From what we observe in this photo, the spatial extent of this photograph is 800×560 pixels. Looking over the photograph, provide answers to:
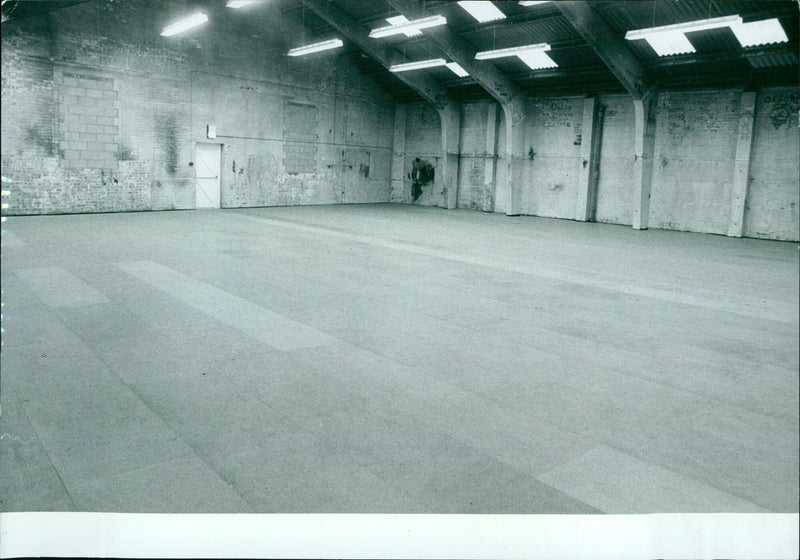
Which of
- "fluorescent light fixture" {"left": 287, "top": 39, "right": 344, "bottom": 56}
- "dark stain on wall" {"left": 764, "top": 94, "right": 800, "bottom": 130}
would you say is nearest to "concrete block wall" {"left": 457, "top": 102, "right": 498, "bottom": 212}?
"fluorescent light fixture" {"left": 287, "top": 39, "right": 344, "bottom": 56}

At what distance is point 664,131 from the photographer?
17109 mm

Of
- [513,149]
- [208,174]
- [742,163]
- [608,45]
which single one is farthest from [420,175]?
[742,163]

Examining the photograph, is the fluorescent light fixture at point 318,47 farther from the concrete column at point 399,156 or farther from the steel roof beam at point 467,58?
the concrete column at point 399,156

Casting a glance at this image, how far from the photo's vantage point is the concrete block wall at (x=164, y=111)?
1491 centimetres

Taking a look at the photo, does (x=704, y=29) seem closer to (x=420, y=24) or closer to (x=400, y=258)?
(x=420, y=24)

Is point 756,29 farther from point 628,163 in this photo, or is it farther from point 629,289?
point 629,289

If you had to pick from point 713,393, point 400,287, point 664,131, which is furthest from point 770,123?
point 713,393

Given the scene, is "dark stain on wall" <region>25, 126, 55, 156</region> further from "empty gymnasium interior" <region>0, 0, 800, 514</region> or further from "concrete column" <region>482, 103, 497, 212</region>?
"concrete column" <region>482, 103, 497, 212</region>

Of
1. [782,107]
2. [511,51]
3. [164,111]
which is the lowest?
[164,111]

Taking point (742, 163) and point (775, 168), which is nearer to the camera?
point (775, 168)

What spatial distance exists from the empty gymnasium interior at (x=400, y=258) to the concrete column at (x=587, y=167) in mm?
93

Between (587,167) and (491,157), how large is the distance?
3839 millimetres

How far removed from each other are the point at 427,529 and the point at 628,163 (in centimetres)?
1768

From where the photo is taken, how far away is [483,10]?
15.9 metres
